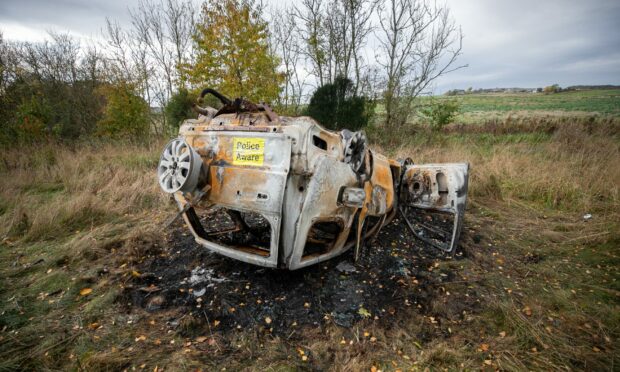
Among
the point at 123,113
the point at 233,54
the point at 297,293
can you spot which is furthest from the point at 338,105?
the point at 123,113

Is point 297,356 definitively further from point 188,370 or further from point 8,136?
point 8,136

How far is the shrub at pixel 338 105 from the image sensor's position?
1030 cm

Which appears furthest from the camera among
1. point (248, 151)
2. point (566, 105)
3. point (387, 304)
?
point (566, 105)

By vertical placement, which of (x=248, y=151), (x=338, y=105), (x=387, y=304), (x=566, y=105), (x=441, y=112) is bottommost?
(x=387, y=304)

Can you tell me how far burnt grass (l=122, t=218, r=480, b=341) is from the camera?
8.00 feet

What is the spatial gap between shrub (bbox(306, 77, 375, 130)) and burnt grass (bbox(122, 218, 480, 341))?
7670 millimetres

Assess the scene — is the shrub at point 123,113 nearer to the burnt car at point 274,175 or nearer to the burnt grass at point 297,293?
the burnt grass at point 297,293

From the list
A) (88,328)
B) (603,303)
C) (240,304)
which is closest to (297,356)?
(240,304)

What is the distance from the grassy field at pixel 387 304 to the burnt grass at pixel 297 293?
41 millimetres

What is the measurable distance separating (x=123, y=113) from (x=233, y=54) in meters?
5.42

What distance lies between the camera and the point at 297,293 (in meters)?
2.72

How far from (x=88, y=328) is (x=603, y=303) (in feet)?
15.4

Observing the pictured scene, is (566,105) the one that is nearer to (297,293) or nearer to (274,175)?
(297,293)

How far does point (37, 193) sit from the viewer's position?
5832mm
